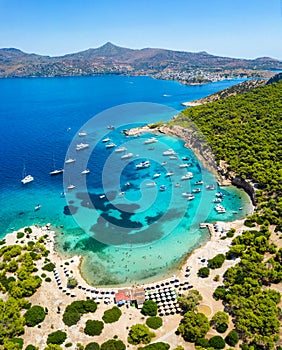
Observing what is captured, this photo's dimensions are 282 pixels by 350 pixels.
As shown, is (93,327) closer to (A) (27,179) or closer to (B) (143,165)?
(A) (27,179)

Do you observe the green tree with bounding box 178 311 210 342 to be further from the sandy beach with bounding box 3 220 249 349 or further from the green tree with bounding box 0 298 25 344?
the green tree with bounding box 0 298 25 344

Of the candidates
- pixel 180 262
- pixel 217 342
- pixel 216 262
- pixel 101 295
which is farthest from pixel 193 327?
pixel 180 262

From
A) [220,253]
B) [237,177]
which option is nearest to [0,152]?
[237,177]

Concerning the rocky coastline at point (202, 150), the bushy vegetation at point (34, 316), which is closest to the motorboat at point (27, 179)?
the bushy vegetation at point (34, 316)

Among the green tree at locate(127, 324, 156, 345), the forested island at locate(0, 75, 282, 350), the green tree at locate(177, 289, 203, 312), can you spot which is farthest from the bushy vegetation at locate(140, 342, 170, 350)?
the green tree at locate(177, 289, 203, 312)

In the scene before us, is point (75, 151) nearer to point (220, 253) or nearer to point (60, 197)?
point (60, 197)

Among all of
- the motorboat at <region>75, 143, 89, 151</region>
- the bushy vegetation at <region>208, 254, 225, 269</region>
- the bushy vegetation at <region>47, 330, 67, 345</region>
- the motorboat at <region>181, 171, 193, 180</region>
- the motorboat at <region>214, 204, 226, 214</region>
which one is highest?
the motorboat at <region>75, 143, 89, 151</region>
